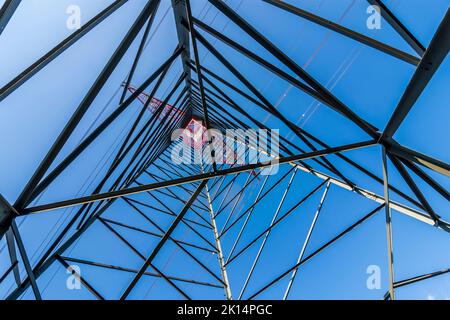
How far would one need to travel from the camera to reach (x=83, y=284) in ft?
18.1

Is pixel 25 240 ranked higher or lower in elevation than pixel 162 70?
lower

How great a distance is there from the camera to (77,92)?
22.8 ft

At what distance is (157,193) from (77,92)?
606cm

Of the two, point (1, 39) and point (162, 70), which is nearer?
point (1, 39)

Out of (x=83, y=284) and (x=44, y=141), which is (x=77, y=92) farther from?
(x=83, y=284)
